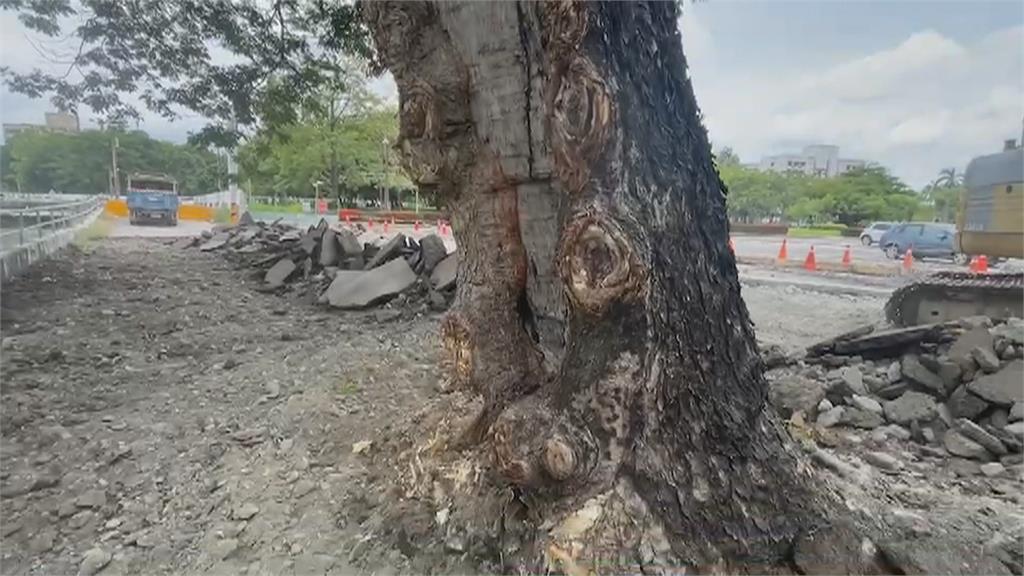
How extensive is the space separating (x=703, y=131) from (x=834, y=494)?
129 centimetres

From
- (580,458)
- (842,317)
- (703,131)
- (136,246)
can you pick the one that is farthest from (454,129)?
(136,246)

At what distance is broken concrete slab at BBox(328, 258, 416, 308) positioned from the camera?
573 centimetres

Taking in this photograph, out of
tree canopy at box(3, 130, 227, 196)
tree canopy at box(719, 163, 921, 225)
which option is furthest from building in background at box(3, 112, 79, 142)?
tree canopy at box(719, 163, 921, 225)

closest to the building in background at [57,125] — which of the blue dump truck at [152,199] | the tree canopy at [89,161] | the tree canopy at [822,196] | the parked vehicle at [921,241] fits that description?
the tree canopy at [89,161]

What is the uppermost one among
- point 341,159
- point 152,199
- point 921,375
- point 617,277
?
point 341,159

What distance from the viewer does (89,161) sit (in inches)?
551

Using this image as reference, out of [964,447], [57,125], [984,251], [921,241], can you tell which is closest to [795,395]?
[964,447]

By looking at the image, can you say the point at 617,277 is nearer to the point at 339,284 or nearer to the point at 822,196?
the point at 339,284

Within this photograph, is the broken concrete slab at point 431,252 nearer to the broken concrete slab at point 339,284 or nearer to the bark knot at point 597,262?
the broken concrete slab at point 339,284

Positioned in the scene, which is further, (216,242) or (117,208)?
(117,208)

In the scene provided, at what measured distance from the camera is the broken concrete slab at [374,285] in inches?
225

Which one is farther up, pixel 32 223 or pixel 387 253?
pixel 32 223

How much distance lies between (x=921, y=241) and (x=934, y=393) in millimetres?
14535

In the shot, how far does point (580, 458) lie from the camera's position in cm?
159
